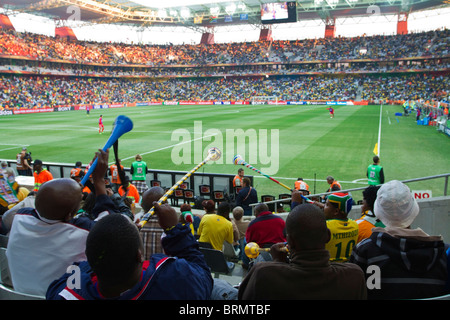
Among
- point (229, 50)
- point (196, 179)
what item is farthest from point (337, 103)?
point (196, 179)

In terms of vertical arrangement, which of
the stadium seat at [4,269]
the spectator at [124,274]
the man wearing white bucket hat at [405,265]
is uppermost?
the spectator at [124,274]

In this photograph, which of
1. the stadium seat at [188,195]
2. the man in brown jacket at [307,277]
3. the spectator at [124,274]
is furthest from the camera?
the stadium seat at [188,195]

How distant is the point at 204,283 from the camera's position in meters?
2.48

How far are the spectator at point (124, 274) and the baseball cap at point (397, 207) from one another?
196 centimetres

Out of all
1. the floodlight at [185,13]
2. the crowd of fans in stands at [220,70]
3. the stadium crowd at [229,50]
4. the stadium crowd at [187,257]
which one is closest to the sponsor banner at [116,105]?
the crowd of fans in stands at [220,70]

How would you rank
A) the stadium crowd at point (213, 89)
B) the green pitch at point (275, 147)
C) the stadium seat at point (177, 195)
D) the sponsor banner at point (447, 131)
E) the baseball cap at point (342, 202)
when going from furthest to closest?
the stadium crowd at point (213, 89) < the sponsor banner at point (447, 131) < the green pitch at point (275, 147) < the stadium seat at point (177, 195) < the baseball cap at point (342, 202)

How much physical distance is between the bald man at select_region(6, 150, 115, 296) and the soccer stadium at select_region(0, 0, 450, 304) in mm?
12

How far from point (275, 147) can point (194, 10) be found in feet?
207

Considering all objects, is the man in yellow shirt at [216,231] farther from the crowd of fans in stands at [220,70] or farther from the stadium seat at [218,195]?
the crowd of fans in stands at [220,70]

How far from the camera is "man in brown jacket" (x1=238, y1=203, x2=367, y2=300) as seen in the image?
7.34 feet

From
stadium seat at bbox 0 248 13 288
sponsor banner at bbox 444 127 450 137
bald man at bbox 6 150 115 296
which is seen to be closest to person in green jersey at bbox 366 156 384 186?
bald man at bbox 6 150 115 296

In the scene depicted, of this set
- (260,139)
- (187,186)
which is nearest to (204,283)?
(187,186)

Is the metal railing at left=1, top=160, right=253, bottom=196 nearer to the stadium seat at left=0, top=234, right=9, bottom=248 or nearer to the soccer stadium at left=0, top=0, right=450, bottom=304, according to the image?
the soccer stadium at left=0, top=0, right=450, bottom=304

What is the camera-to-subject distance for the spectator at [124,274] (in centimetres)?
209
